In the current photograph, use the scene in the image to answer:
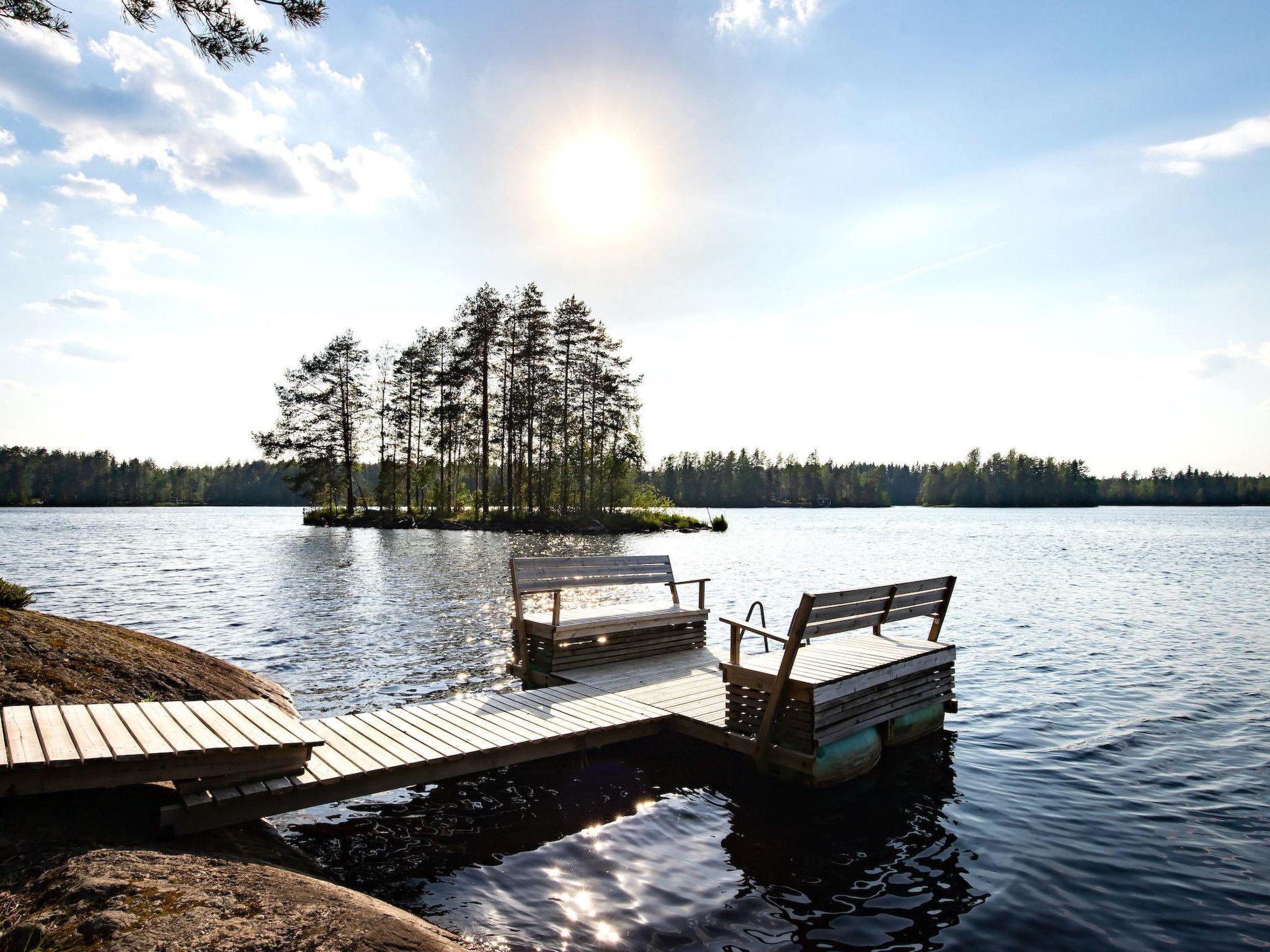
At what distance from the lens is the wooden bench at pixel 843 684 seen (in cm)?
673

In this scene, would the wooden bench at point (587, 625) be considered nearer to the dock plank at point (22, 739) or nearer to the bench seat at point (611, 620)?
the bench seat at point (611, 620)

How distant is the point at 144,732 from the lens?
4.87 m

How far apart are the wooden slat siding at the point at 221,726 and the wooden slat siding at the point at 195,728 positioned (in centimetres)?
2

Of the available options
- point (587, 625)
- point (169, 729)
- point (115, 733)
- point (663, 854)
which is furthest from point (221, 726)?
point (587, 625)

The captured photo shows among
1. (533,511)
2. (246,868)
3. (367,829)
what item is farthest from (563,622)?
(533,511)

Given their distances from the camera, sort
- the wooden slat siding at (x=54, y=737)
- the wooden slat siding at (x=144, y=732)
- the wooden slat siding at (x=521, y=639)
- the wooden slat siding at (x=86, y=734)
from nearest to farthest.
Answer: the wooden slat siding at (x=54, y=737) < the wooden slat siding at (x=86, y=734) < the wooden slat siding at (x=144, y=732) < the wooden slat siding at (x=521, y=639)

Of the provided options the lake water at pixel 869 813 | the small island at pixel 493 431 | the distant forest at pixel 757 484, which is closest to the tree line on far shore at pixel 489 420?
the small island at pixel 493 431

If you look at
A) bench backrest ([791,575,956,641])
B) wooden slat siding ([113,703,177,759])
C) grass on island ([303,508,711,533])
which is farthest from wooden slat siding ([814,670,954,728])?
grass on island ([303,508,711,533])

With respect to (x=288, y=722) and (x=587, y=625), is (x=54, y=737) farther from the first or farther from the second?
(x=587, y=625)

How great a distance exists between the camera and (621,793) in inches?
275

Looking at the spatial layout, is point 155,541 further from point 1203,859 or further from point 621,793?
point 1203,859

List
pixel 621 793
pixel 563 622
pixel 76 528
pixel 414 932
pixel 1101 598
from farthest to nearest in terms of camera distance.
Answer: pixel 76 528 < pixel 1101 598 < pixel 563 622 < pixel 621 793 < pixel 414 932

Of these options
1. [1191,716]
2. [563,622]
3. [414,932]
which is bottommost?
[1191,716]

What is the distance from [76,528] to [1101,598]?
6129 centimetres
